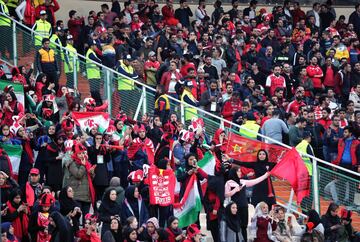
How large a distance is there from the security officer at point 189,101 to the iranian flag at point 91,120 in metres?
1.63

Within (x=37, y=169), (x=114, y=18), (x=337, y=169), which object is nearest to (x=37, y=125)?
(x=37, y=169)

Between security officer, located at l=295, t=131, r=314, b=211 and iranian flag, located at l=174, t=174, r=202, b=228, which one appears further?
security officer, located at l=295, t=131, r=314, b=211

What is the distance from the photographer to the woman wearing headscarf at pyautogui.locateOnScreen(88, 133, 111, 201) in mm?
23375

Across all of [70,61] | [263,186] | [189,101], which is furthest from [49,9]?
[263,186]

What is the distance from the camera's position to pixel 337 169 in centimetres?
2473

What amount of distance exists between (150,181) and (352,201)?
3.43 m

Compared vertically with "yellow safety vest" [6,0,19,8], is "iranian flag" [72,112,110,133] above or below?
below

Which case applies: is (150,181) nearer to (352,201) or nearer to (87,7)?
(352,201)

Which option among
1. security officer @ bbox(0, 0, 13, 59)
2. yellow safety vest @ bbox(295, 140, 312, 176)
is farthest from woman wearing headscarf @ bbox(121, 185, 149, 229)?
security officer @ bbox(0, 0, 13, 59)

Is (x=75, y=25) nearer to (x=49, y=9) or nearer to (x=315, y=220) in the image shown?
(x=49, y=9)

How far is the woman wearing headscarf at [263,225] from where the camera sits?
22547 millimetres

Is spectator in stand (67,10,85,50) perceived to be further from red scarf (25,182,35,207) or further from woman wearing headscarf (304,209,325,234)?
woman wearing headscarf (304,209,325,234)

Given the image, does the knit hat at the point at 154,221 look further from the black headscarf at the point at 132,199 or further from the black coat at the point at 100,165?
the black coat at the point at 100,165

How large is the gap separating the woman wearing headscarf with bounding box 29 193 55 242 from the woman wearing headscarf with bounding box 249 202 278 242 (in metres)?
3.31
